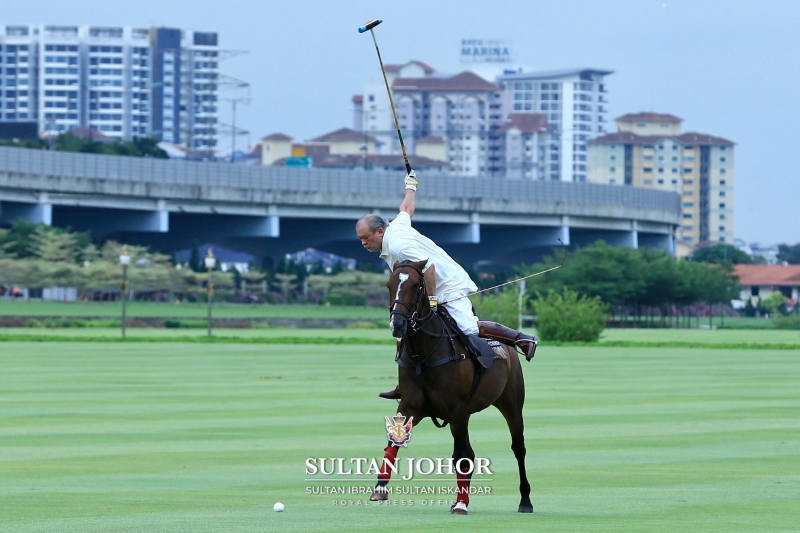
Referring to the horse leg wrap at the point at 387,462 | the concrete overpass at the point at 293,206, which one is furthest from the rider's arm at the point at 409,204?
the concrete overpass at the point at 293,206

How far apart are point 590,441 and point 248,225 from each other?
93957mm

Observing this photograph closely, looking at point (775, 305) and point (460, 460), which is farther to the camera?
point (775, 305)

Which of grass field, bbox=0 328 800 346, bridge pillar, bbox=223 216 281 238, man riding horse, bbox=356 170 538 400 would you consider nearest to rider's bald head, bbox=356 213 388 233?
man riding horse, bbox=356 170 538 400

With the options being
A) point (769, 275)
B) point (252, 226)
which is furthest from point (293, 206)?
point (769, 275)

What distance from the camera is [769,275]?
165875 mm

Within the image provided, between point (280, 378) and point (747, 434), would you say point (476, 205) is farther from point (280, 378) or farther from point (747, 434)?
point (747, 434)

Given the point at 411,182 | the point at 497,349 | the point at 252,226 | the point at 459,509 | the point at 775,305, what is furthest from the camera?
the point at 775,305

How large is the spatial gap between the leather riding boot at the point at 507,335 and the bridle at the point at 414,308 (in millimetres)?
782

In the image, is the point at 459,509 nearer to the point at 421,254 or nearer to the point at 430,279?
the point at 430,279

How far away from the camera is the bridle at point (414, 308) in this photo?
11.2 m

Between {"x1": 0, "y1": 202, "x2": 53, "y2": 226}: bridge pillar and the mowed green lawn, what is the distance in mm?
62009

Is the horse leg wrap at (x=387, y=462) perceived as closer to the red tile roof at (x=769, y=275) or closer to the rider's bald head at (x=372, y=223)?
the rider's bald head at (x=372, y=223)

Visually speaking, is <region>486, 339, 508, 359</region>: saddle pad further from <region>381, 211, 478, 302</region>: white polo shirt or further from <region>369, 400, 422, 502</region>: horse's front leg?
<region>369, 400, 422, 502</region>: horse's front leg

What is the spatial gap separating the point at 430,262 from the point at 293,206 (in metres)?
97.8
